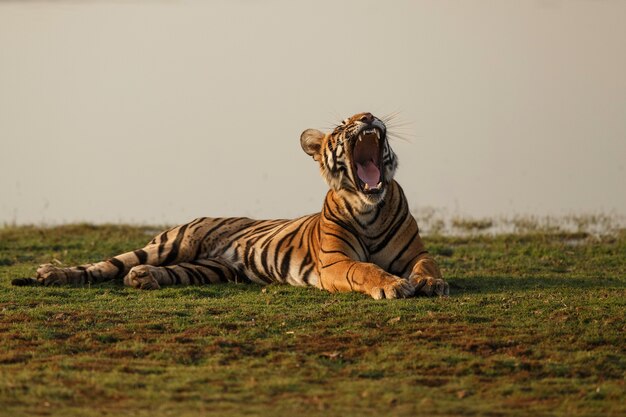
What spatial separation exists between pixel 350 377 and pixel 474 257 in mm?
6121

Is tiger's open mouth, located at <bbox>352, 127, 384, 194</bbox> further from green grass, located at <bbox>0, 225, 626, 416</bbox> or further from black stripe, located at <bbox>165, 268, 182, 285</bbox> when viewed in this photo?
black stripe, located at <bbox>165, 268, 182, 285</bbox>

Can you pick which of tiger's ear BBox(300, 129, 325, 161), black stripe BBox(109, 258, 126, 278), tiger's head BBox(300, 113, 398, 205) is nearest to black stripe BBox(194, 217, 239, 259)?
black stripe BBox(109, 258, 126, 278)

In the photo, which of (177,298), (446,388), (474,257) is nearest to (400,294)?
(177,298)

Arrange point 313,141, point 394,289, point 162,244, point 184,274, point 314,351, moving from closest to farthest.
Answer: point 314,351 → point 394,289 → point 313,141 → point 184,274 → point 162,244

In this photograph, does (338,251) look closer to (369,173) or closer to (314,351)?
(369,173)

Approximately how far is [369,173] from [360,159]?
155 millimetres

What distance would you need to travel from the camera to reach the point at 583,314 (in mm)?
8391

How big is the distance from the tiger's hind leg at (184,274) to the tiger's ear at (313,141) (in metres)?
1.29

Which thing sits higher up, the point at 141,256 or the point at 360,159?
the point at 360,159

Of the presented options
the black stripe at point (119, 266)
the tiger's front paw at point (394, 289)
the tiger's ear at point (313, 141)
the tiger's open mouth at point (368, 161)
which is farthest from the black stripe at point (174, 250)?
the tiger's front paw at point (394, 289)

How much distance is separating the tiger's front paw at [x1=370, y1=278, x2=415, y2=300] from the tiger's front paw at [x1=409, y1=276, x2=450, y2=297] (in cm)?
7

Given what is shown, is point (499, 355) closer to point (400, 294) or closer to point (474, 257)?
point (400, 294)

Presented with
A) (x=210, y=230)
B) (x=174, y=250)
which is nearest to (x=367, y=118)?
(x=210, y=230)

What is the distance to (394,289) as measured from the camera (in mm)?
8992
